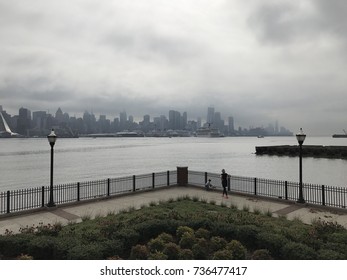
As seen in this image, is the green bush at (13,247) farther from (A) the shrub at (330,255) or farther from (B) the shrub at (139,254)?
(A) the shrub at (330,255)

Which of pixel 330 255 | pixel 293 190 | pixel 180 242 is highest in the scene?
pixel 330 255

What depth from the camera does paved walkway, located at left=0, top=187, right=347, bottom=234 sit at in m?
13.6

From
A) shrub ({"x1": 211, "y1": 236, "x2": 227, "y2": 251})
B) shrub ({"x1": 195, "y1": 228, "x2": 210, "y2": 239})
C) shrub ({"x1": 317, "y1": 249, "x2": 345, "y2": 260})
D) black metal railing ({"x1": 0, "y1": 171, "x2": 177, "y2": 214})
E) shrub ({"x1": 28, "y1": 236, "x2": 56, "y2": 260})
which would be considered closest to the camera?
shrub ({"x1": 317, "y1": 249, "x2": 345, "y2": 260})

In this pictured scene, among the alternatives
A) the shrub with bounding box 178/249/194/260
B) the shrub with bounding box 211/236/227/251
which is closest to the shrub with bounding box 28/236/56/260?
the shrub with bounding box 178/249/194/260

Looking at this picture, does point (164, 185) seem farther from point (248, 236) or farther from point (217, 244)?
point (217, 244)

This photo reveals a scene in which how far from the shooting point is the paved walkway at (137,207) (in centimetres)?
1355

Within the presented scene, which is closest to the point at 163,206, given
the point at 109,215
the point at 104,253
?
the point at 109,215

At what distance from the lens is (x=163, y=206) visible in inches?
628

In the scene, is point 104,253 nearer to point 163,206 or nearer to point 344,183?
point 163,206

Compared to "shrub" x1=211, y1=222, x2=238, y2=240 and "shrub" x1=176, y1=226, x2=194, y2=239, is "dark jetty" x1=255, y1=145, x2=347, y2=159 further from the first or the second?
"shrub" x1=176, y1=226, x2=194, y2=239

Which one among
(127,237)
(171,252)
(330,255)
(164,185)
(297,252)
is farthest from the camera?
(164,185)

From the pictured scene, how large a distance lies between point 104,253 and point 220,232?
3.79 m

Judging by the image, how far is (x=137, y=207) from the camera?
639 inches

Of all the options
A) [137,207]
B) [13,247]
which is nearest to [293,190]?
[137,207]
